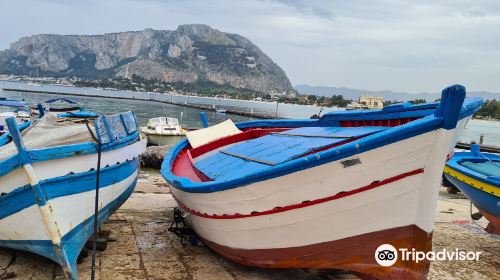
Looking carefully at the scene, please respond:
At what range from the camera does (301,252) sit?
16.9 ft

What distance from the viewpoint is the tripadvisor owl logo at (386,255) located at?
4.78 meters

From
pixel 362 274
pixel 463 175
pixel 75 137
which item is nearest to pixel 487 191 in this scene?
pixel 463 175

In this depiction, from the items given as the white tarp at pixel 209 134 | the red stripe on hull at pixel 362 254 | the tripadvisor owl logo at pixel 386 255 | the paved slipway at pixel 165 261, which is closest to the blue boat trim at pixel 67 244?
the paved slipway at pixel 165 261

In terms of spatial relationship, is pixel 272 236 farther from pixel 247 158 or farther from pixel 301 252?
pixel 247 158

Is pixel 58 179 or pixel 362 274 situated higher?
pixel 58 179

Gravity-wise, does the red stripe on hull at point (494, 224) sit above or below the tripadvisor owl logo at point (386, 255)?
below

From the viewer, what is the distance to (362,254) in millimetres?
4895

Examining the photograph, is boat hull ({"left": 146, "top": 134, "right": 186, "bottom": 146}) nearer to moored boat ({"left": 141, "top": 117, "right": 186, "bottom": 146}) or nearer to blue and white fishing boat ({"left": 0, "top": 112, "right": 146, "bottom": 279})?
moored boat ({"left": 141, "top": 117, "right": 186, "bottom": 146})

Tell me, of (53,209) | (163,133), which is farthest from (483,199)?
(163,133)

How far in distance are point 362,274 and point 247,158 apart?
2.37 metres

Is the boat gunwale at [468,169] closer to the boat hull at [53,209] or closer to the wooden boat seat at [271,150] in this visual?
the wooden boat seat at [271,150]

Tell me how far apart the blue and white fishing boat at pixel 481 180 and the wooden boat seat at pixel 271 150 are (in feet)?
10.3

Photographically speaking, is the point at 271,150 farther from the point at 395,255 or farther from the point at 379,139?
the point at 395,255

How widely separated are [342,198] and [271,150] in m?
1.79
